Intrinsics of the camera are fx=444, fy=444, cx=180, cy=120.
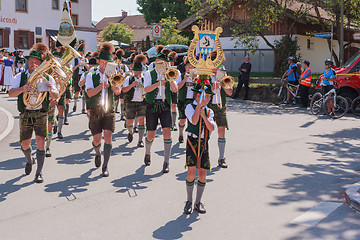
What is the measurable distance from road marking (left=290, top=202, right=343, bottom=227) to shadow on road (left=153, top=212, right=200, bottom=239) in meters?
1.21

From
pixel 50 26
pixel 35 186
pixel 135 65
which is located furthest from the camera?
pixel 50 26

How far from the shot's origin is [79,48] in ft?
41.2

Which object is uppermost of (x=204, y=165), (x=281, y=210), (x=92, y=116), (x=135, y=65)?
(x=135, y=65)

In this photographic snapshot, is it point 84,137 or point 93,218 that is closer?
point 93,218

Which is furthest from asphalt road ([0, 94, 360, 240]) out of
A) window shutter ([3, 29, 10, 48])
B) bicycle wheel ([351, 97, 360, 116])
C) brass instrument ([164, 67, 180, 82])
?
window shutter ([3, 29, 10, 48])

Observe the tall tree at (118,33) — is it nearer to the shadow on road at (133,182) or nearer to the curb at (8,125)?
the curb at (8,125)

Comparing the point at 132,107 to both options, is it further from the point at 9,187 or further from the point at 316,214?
the point at 316,214

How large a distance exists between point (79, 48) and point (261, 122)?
5879mm

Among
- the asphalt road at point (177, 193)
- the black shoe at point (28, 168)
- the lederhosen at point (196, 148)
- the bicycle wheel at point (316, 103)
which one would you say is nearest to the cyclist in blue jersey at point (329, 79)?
the bicycle wheel at point (316, 103)

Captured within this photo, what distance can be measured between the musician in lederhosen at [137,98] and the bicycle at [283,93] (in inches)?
411

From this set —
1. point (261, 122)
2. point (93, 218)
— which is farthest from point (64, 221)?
point (261, 122)

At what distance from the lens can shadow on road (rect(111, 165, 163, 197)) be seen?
6.50m

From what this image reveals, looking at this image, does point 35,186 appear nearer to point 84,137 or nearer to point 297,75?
point 84,137

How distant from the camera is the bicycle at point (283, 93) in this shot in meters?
18.7
